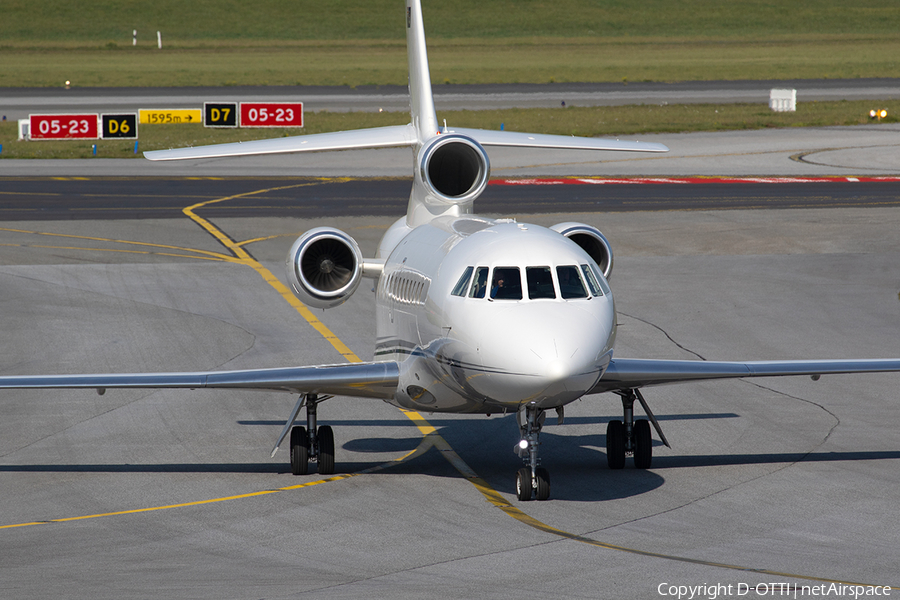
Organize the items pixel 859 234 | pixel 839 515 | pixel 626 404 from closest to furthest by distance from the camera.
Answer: pixel 839 515, pixel 626 404, pixel 859 234

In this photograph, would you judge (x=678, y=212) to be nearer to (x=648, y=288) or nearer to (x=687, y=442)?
(x=648, y=288)

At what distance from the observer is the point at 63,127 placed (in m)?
65.0

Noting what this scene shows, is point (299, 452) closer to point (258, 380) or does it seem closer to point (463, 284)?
point (258, 380)

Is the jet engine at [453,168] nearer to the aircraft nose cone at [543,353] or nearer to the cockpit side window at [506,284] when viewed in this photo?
the cockpit side window at [506,284]

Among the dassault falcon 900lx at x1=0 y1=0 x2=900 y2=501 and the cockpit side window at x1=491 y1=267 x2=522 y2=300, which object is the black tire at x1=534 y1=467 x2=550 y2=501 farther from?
the cockpit side window at x1=491 y1=267 x2=522 y2=300

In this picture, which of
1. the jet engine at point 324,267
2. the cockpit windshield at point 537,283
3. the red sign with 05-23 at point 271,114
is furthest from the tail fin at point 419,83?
the red sign with 05-23 at point 271,114

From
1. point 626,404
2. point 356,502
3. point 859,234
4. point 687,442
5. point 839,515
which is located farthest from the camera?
point 859,234

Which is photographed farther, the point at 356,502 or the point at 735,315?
the point at 735,315

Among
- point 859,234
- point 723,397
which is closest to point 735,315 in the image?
point 723,397

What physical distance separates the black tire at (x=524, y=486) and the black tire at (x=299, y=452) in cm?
333

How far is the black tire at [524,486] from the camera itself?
14.6m

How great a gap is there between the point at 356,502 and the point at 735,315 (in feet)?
50.2

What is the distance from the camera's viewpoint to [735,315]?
91.7 ft

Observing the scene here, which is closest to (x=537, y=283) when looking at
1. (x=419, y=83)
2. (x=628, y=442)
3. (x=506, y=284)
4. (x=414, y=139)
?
(x=506, y=284)
